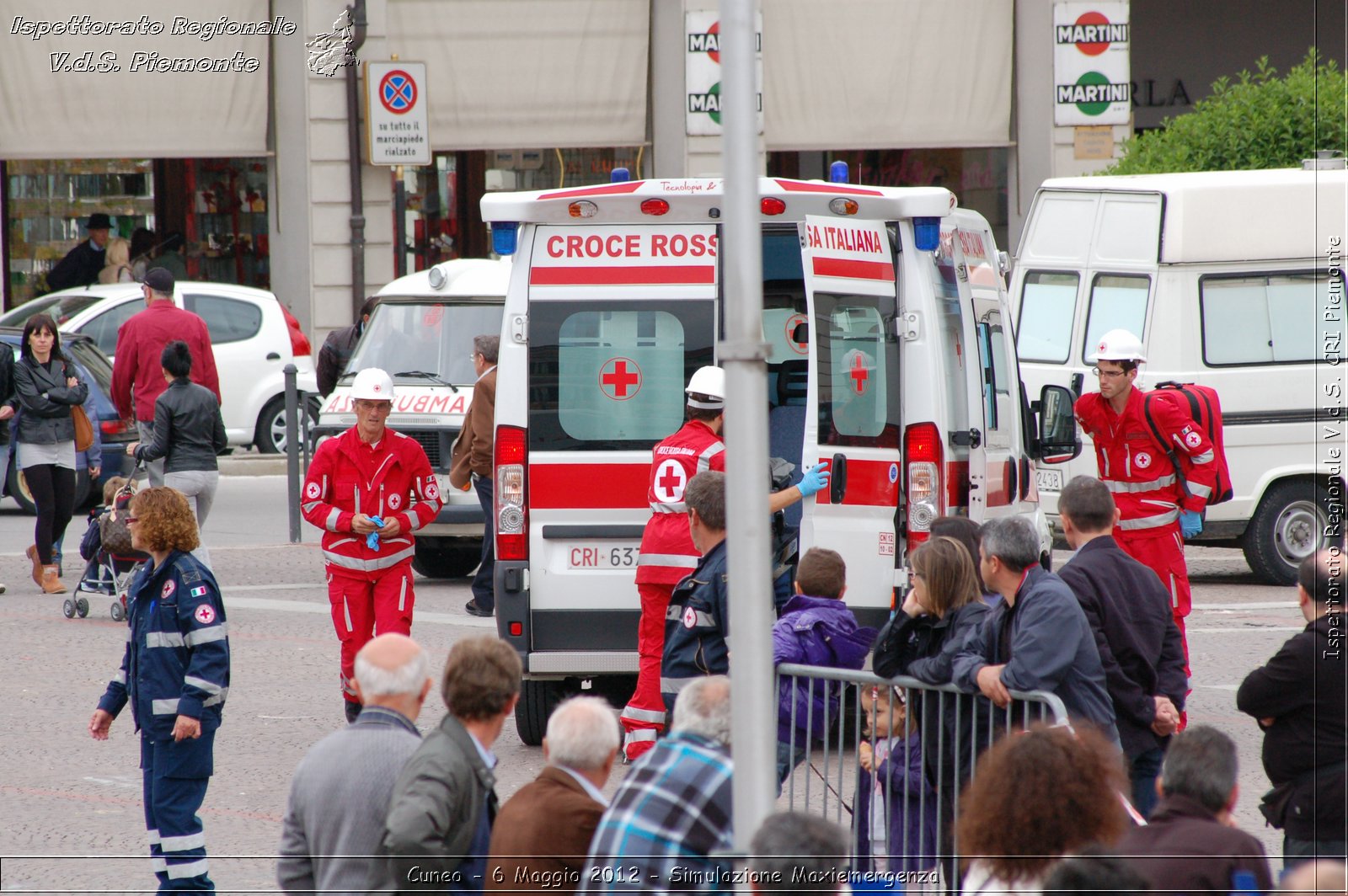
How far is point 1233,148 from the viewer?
16.4m

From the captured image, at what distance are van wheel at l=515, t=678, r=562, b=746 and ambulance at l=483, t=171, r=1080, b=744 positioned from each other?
48 cm

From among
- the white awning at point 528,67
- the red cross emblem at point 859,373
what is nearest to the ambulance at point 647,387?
the red cross emblem at point 859,373

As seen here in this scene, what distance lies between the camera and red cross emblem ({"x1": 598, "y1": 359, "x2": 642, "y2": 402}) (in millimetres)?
7820

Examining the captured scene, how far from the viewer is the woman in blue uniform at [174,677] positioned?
5.66 m

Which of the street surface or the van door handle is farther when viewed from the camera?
the van door handle

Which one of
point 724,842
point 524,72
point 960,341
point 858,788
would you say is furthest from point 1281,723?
point 524,72

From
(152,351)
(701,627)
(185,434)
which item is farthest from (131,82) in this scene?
(701,627)

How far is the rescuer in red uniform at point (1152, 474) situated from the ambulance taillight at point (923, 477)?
154cm

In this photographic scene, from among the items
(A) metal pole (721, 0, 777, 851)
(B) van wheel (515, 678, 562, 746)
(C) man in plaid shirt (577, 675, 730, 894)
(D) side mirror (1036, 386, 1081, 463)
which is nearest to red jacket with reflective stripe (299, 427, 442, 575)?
(B) van wheel (515, 678, 562, 746)

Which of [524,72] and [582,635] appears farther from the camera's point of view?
[524,72]

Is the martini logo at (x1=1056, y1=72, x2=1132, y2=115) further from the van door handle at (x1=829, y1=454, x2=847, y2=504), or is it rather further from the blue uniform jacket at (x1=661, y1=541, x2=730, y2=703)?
the blue uniform jacket at (x1=661, y1=541, x2=730, y2=703)

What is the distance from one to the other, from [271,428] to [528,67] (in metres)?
6.03

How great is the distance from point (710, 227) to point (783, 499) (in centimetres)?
137

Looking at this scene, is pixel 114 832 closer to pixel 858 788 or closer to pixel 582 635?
pixel 582 635
